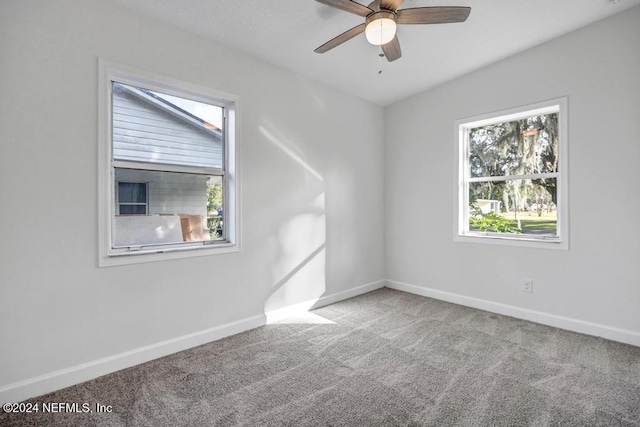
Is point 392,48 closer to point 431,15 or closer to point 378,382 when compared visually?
point 431,15

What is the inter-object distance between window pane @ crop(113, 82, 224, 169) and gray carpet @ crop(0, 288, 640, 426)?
5.33 feet

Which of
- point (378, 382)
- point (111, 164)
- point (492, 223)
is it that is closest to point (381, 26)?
point (111, 164)

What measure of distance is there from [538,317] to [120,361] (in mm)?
3771

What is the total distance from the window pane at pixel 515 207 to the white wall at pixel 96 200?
186 cm

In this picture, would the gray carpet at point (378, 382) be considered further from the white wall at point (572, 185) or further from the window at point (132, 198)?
the window at point (132, 198)

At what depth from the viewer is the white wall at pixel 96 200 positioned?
1986mm

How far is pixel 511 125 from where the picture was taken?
3559mm

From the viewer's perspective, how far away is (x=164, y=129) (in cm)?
269

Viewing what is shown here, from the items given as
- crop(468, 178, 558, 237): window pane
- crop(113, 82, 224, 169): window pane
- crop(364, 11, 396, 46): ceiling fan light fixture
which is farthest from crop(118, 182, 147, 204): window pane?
crop(468, 178, 558, 237): window pane

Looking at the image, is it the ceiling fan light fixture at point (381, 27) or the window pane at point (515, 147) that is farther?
the window pane at point (515, 147)

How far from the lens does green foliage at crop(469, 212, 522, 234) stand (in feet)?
11.8

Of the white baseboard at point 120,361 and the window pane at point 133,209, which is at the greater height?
the window pane at point 133,209

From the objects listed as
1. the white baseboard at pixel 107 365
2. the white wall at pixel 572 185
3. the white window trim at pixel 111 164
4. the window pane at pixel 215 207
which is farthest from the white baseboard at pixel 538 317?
the window pane at pixel 215 207

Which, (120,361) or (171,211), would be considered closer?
(120,361)
